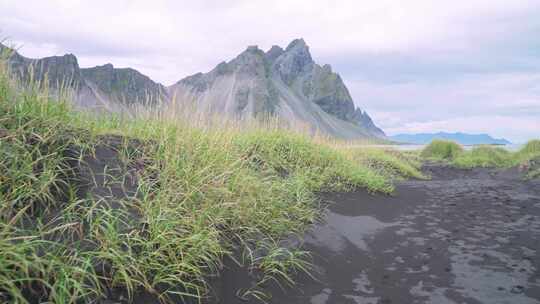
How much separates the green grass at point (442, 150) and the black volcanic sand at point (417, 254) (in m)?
14.7

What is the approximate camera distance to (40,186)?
9.86ft

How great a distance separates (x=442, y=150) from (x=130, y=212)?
23.3 m

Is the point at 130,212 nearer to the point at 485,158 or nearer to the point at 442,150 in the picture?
the point at 485,158

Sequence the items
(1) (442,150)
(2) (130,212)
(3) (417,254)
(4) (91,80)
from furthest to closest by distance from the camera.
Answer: (4) (91,80)
(1) (442,150)
(3) (417,254)
(2) (130,212)

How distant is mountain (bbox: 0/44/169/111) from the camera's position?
14.0ft

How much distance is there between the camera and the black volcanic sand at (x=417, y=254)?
132 inches

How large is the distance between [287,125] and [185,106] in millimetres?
4459

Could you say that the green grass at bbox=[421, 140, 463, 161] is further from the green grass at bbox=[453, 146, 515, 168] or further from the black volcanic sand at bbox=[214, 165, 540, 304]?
the black volcanic sand at bbox=[214, 165, 540, 304]

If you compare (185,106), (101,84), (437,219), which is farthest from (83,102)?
(101,84)

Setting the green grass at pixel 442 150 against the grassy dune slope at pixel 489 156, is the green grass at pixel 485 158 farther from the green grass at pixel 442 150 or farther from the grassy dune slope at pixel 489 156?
the green grass at pixel 442 150

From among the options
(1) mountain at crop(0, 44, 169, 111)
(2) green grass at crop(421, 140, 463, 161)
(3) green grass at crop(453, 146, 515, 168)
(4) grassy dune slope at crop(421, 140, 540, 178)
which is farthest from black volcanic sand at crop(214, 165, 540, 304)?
(2) green grass at crop(421, 140, 463, 161)

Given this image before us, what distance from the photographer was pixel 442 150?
23.0 metres

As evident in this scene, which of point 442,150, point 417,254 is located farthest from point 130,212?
point 442,150

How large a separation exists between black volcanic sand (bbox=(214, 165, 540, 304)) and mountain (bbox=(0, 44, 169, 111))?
10.2ft
